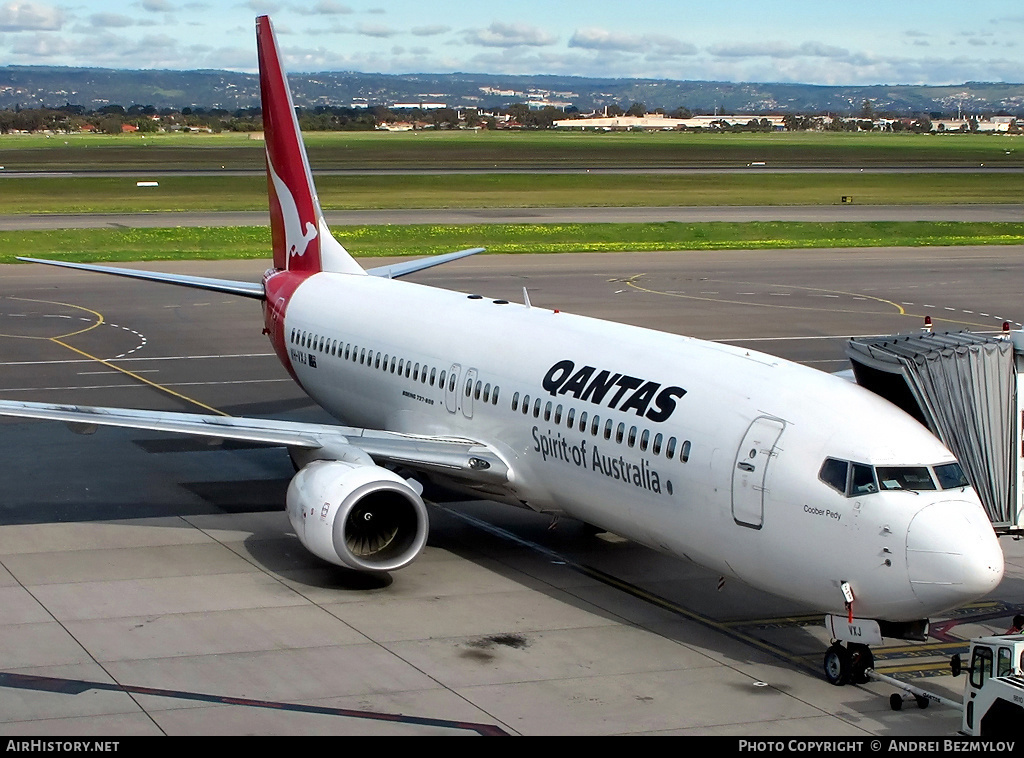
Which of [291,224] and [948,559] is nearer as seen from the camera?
[948,559]


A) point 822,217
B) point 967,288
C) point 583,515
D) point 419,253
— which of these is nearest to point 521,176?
point 822,217

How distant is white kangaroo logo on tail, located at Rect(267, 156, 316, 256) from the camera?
33.2 meters

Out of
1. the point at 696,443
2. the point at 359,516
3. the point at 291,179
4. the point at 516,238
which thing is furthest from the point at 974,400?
the point at 516,238

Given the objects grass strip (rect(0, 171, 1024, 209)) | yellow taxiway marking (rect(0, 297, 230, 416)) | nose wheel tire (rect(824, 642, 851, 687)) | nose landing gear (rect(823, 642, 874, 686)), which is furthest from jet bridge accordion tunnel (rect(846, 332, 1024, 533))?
grass strip (rect(0, 171, 1024, 209))

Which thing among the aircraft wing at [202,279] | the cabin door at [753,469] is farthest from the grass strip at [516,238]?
the cabin door at [753,469]

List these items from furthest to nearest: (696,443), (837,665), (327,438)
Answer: (327,438) → (696,443) → (837,665)

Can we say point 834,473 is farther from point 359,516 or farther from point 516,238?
point 516,238

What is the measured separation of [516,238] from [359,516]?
60060 millimetres

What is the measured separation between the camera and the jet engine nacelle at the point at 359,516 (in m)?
21.8

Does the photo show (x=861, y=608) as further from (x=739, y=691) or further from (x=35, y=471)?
(x=35, y=471)

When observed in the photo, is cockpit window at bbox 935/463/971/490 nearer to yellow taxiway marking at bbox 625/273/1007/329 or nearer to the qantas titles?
the qantas titles

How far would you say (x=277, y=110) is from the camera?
3334cm

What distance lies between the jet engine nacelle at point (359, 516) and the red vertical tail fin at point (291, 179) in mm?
11041

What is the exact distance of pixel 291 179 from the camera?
3356 cm
